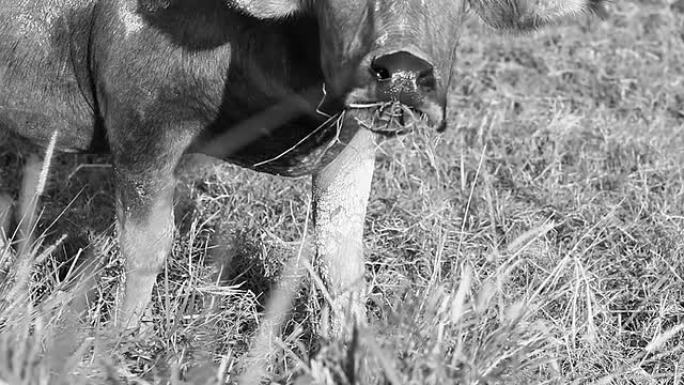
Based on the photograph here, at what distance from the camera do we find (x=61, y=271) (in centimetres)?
441

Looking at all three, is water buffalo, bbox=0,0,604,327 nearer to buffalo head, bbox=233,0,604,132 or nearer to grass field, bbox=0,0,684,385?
buffalo head, bbox=233,0,604,132

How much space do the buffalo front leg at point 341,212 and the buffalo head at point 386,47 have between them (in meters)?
0.74

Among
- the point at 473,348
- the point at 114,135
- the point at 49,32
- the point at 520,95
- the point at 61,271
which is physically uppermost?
the point at 49,32

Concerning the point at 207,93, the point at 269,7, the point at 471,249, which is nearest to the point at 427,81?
the point at 269,7

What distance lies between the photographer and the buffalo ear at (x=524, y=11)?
11.7 feet

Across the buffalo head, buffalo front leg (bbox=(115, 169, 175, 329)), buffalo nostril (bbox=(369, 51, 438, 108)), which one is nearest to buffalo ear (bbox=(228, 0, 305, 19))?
the buffalo head

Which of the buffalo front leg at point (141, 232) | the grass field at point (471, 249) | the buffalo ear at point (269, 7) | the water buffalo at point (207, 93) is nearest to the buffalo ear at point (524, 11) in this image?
the water buffalo at point (207, 93)

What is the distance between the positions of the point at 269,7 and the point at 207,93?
1.39 feet

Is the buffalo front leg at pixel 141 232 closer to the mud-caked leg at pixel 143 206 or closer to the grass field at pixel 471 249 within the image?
the mud-caked leg at pixel 143 206

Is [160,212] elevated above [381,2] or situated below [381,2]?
below

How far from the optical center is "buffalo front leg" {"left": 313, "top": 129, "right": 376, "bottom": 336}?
4.09 m

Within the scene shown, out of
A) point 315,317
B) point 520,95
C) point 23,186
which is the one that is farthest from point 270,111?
point 520,95

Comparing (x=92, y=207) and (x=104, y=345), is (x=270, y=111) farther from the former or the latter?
(x=92, y=207)

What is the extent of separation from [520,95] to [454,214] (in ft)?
4.46
